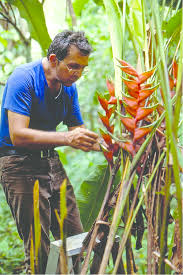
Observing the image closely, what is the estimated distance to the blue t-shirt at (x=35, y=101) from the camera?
1478 mm

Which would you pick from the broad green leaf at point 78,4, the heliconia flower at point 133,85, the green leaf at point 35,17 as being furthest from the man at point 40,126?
the broad green leaf at point 78,4

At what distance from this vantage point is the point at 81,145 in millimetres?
1259

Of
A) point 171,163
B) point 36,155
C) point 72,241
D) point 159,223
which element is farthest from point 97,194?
point 171,163

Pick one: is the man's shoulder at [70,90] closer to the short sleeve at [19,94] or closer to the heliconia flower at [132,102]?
the short sleeve at [19,94]

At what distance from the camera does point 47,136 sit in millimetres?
1314

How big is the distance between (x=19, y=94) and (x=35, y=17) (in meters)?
0.80

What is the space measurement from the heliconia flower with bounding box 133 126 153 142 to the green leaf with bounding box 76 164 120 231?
2.22ft

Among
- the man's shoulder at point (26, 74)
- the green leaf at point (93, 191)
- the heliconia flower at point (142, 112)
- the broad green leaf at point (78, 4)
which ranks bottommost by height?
the green leaf at point (93, 191)

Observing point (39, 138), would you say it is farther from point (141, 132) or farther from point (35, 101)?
point (141, 132)

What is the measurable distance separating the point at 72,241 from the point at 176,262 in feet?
1.31

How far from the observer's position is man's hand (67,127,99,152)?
4.06ft

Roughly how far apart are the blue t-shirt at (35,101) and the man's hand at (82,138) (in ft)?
1.00

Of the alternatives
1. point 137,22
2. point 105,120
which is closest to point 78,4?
point 137,22

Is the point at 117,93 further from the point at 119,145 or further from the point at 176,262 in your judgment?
the point at 176,262
